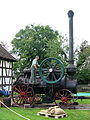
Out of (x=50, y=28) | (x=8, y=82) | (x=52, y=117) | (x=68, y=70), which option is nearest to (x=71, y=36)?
(x=68, y=70)

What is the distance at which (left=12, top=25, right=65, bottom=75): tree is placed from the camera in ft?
128

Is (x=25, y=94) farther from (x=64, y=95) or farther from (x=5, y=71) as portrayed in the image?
(x=5, y=71)

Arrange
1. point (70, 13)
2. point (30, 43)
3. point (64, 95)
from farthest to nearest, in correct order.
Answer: point (30, 43)
point (70, 13)
point (64, 95)

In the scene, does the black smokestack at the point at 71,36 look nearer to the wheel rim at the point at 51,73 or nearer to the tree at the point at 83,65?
the wheel rim at the point at 51,73

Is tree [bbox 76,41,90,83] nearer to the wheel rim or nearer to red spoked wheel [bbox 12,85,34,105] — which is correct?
red spoked wheel [bbox 12,85,34,105]

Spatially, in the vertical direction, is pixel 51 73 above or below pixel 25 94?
above

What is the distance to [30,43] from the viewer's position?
128ft

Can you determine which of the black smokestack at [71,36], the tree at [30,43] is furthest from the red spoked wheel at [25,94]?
the tree at [30,43]

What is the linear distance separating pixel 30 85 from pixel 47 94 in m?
0.98

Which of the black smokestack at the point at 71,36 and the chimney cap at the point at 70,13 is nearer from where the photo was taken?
the black smokestack at the point at 71,36

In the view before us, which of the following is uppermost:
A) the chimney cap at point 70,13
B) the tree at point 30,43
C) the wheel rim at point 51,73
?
the tree at point 30,43

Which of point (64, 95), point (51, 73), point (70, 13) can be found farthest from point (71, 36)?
point (64, 95)

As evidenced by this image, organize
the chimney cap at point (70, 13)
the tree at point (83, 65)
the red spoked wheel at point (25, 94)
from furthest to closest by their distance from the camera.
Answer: the tree at point (83, 65)
the chimney cap at point (70, 13)
the red spoked wheel at point (25, 94)

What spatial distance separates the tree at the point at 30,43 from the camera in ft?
128
